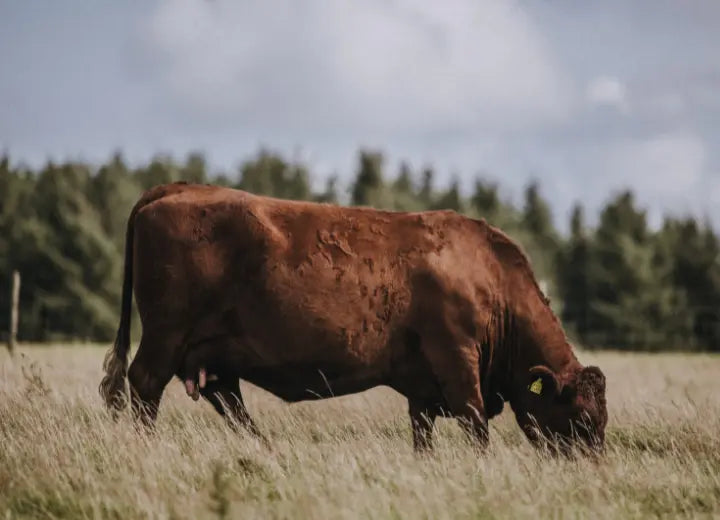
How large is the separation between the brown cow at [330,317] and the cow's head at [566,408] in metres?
0.01

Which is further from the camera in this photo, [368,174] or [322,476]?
[368,174]

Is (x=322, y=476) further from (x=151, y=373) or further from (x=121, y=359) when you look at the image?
(x=121, y=359)

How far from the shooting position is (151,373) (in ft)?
24.8

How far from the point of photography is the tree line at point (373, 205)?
37.2 meters

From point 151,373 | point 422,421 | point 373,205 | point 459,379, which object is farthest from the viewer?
point 373,205

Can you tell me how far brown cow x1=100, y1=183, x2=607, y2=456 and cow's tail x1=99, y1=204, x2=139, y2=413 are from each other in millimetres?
17

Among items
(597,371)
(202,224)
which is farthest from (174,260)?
(597,371)

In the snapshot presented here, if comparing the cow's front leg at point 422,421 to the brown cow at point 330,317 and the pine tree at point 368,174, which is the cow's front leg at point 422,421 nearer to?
the brown cow at point 330,317

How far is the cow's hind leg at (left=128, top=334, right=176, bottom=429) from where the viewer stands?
754 cm

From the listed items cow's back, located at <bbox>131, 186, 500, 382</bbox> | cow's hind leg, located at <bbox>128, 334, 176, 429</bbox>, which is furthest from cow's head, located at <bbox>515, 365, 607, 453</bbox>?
cow's hind leg, located at <bbox>128, 334, 176, 429</bbox>

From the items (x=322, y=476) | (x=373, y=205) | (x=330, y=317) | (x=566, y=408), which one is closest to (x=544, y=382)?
(x=566, y=408)

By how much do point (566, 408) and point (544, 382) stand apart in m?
0.27

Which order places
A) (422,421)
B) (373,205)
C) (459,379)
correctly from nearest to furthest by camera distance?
(459,379) → (422,421) → (373,205)

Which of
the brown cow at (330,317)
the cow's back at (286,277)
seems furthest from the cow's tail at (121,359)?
the cow's back at (286,277)
